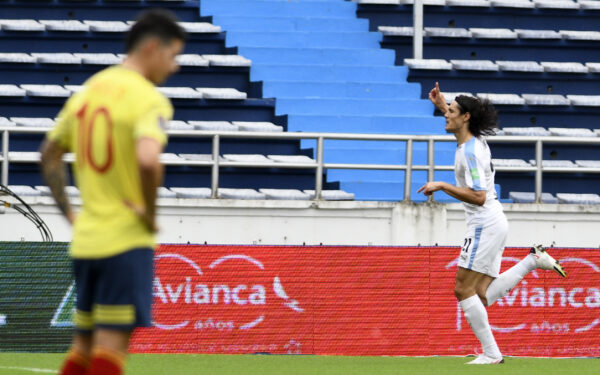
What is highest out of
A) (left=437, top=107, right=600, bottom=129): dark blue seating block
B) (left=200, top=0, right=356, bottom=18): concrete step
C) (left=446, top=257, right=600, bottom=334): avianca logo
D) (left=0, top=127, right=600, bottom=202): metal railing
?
(left=200, top=0, right=356, bottom=18): concrete step

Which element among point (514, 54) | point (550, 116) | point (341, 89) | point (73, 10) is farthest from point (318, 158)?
point (73, 10)

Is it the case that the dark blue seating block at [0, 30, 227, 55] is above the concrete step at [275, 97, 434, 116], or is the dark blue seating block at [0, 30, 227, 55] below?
above

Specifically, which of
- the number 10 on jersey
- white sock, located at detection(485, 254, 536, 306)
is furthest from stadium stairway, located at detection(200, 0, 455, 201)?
the number 10 on jersey

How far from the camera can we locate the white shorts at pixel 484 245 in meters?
7.70

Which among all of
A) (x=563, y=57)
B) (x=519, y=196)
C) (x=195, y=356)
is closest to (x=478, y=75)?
(x=563, y=57)

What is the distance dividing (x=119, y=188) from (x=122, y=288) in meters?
0.33

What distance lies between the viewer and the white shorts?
7.70m

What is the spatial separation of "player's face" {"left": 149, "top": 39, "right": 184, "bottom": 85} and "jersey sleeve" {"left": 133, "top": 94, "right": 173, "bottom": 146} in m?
0.16

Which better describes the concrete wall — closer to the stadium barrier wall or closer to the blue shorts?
the stadium barrier wall

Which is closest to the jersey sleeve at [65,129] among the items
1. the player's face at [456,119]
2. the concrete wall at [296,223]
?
the player's face at [456,119]

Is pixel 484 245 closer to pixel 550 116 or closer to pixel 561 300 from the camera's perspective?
pixel 561 300

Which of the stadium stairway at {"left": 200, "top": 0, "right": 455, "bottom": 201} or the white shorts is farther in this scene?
the stadium stairway at {"left": 200, "top": 0, "right": 455, "bottom": 201}

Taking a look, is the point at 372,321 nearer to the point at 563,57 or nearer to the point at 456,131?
the point at 456,131

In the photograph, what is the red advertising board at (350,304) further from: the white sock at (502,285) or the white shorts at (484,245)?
the white shorts at (484,245)
